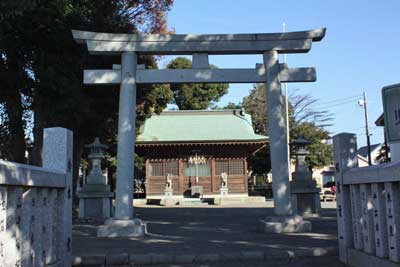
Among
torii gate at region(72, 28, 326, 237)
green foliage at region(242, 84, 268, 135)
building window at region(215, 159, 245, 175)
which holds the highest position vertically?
green foliage at region(242, 84, 268, 135)

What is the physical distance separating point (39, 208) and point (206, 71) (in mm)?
7425

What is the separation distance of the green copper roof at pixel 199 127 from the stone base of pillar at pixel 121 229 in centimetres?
1835

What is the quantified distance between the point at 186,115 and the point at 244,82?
849 inches

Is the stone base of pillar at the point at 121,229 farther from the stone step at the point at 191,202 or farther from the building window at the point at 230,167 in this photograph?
the building window at the point at 230,167

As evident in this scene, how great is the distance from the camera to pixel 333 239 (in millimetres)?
9219

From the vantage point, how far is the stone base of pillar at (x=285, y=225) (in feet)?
35.4

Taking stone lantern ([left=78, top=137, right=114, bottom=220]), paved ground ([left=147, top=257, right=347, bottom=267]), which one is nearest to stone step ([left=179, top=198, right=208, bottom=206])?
stone lantern ([left=78, top=137, right=114, bottom=220])

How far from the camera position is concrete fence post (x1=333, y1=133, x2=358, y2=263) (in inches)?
266

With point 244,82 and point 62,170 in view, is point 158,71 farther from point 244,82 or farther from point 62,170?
point 62,170

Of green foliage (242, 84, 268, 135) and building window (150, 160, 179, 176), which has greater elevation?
green foliage (242, 84, 268, 135)

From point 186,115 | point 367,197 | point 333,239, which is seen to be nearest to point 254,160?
point 186,115

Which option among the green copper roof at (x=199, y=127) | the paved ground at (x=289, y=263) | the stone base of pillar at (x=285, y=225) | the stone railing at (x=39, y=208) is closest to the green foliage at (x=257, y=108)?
the green copper roof at (x=199, y=127)

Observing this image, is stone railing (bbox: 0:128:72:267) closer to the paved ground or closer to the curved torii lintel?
the paved ground

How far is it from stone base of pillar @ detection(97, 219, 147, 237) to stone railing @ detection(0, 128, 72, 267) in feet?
14.9
